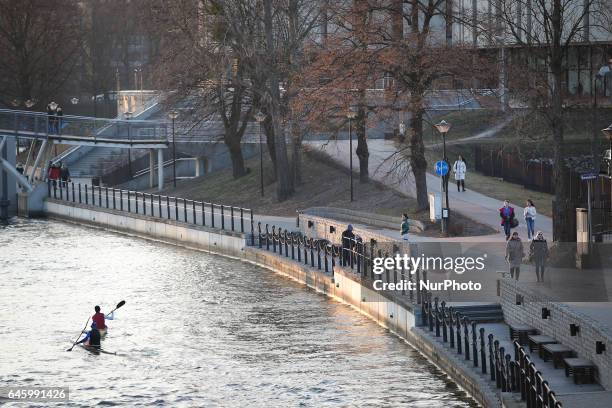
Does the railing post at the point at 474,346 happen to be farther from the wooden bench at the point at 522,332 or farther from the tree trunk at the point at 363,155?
the tree trunk at the point at 363,155

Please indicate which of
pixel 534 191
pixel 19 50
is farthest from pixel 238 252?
pixel 19 50

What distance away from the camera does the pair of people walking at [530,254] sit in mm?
35291

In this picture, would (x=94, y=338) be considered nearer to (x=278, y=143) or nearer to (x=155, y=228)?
(x=155, y=228)

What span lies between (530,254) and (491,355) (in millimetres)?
7132

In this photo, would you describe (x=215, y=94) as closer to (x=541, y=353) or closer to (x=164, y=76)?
(x=164, y=76)

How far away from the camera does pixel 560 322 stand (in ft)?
101

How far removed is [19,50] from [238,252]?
168ft

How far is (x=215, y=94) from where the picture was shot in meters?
76.2

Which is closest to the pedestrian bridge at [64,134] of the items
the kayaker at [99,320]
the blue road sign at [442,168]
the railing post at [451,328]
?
the blue road sign at [442,168]

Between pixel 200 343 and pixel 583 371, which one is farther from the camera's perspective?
pixel 200 343

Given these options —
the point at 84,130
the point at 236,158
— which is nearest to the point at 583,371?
the point at 236,158

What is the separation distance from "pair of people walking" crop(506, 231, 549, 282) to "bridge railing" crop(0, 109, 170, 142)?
49526 mm

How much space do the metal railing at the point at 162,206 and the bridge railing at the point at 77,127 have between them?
10.4 ft

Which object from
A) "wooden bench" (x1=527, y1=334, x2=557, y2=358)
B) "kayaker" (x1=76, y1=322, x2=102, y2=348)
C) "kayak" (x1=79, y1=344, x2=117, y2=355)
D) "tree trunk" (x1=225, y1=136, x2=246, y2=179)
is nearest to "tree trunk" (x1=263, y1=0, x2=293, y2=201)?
"tree trunk" (x1=225, y1=136, x2=246, y2=179)
